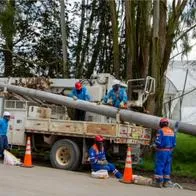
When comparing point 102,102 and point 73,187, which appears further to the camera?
point 102,102

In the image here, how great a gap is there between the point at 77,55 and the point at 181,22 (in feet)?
24.0

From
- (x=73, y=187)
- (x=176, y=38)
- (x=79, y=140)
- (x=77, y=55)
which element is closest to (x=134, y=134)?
(x=79, y=140)

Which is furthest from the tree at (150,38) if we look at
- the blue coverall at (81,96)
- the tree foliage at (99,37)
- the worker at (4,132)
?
the worker at (4,132)

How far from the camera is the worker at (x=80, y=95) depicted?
57.5ft

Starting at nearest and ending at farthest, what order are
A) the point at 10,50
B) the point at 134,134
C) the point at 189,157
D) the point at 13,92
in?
the point at 134,134 → the point at 13,92 → the point at 189,157 → the point at 10,50

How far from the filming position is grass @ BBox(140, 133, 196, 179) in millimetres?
18281

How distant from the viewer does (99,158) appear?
14.8 meters

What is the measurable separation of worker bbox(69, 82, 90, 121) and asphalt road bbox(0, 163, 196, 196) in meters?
3.04

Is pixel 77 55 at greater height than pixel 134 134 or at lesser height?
greater

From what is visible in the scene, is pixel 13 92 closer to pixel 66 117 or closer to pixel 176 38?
pixel 66 117

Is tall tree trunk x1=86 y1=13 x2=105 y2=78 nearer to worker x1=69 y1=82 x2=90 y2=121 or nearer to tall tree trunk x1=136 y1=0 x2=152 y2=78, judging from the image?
tall tree trunk x1=136 y1=0 x2=152 y2=78

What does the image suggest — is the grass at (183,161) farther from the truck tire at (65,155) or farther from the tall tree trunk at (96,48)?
the tall tree trunk at (96,48)

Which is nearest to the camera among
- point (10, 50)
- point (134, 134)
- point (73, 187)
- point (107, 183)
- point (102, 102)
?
point (73, 187)

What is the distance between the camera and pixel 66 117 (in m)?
18.1
